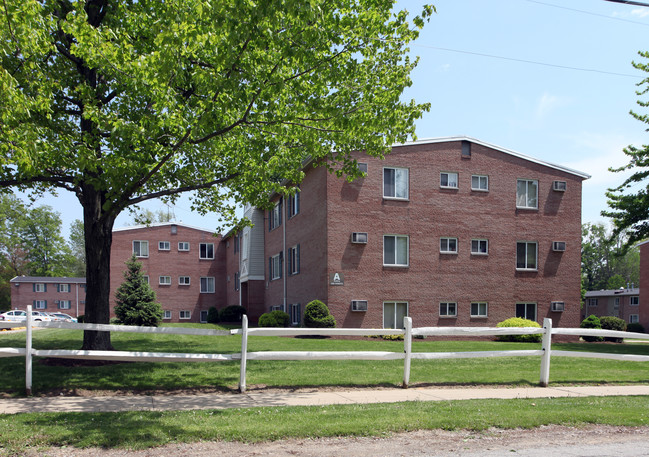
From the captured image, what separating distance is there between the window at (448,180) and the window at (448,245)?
255 centimetres

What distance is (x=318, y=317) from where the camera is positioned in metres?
23.9

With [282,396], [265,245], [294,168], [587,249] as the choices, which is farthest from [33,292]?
[587,249]

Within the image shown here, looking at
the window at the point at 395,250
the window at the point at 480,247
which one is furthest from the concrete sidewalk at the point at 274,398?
the window at the point at 480,247

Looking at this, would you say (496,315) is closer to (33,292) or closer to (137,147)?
(137,147)

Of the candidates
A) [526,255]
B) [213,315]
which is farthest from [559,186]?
[213,315]

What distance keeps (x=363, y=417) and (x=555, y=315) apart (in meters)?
23.2

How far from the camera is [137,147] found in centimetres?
1234

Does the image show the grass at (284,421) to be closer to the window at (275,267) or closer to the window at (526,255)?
the window at (526,255)

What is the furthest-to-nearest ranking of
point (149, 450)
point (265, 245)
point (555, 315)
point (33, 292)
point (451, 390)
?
point (33, 292) < point (265, 245) < point (555, 315) < point (451, 390) < point (149, 450)

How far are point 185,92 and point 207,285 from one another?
1612 inches

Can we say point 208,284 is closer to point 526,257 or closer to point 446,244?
point 446,244

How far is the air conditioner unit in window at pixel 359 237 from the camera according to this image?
83.0 ft

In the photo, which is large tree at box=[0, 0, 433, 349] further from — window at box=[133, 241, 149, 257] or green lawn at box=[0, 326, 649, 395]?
window at box=[133, 241, 149, 257]

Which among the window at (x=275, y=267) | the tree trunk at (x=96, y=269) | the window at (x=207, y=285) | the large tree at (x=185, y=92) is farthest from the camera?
the window at (x=207, y=285)
